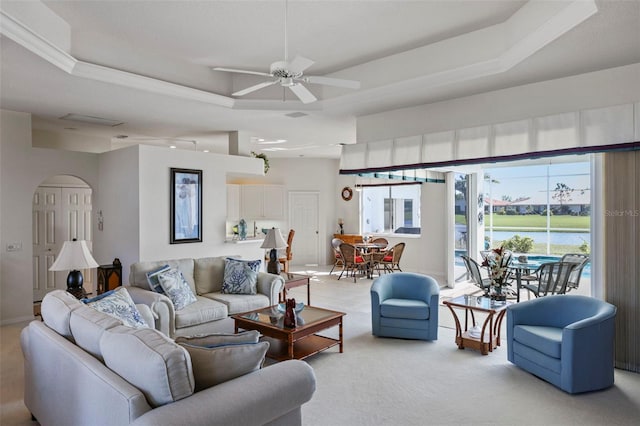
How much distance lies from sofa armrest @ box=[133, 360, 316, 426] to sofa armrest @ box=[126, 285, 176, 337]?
2.21m

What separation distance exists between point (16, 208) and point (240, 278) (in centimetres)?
332

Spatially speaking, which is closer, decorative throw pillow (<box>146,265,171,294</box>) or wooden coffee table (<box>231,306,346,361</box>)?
wooden coffee table (<box>231,306,346,361</box>)

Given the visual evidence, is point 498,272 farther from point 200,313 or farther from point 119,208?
point 119,208

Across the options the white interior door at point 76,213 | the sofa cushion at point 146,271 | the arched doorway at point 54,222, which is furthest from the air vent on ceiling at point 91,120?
the sofa cushion at point 146,271

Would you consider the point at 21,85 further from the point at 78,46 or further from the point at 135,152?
the point at 135,152

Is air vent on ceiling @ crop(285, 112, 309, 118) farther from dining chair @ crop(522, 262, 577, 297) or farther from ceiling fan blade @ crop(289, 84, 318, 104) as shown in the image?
dining chair @ crop(522, 262, 577, 297)

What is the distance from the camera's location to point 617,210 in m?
3.89

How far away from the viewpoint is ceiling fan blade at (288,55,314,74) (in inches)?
115

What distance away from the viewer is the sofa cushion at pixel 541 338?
3.47 meters

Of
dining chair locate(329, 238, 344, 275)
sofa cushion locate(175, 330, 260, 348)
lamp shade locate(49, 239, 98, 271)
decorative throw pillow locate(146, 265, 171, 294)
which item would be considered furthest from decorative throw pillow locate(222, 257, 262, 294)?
dining chair locate(329, 238, 344, 275)

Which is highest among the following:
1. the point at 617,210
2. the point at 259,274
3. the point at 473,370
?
the point at 617,210

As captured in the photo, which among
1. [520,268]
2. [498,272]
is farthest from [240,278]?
[520,268]

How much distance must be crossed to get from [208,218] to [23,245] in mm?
2492

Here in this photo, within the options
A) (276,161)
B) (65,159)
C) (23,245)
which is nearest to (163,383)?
(23,245)
